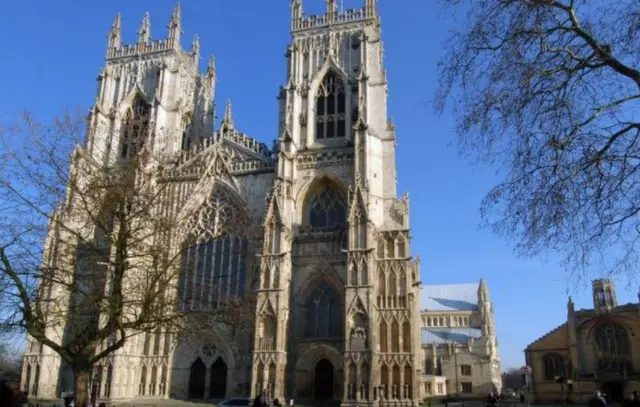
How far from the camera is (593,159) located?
25.6ft

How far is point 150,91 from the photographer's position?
43219mm

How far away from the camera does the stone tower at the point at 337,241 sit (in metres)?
30.4

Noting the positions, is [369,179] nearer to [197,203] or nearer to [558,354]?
[197,203]

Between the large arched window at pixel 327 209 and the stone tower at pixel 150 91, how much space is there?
11.5 meters

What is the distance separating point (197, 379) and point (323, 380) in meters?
7.65

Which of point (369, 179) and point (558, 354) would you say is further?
point (558, 354)

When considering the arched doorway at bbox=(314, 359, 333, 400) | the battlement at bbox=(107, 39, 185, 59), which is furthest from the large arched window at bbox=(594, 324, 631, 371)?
the battlement at bbox=(107, 39, 185, 59)

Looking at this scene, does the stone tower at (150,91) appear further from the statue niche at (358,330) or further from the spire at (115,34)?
A: the statue niche at (358,330)

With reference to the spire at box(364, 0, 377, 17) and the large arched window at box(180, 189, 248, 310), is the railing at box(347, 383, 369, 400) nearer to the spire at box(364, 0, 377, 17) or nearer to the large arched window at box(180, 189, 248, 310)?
the large arched window at box(180, 189, 248, 310)

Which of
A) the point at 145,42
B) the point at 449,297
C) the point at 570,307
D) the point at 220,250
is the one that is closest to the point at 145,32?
the point at 145,42

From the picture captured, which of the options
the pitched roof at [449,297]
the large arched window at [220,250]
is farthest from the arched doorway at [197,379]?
the pitched roof at [449,297]

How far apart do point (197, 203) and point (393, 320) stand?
48.9ft

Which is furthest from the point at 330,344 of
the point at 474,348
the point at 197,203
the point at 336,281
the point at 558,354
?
the point at 474,348

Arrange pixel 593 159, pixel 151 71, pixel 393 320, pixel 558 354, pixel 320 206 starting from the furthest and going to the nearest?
pixel 558 354
pixel 151 71
pixel 320 206
pixel 393 320
pixel 593 159
